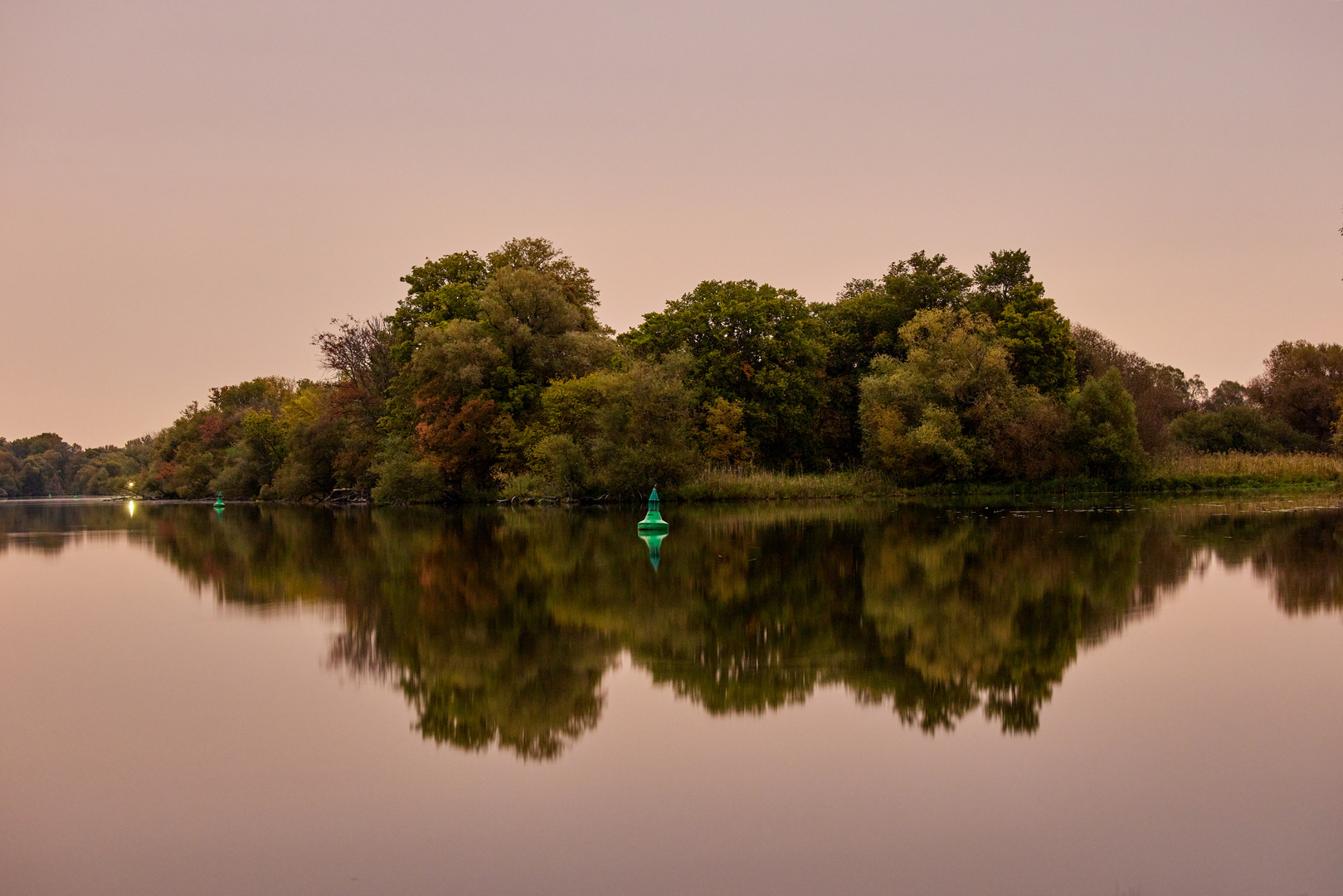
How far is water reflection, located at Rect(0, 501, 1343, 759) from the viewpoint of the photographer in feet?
27.7

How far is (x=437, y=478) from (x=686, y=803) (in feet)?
167

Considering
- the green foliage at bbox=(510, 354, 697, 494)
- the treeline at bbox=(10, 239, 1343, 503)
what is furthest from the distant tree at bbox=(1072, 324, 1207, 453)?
the green foliage at bbox=(510, 354, 697, 494)

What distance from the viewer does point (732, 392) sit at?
5150 centimetres

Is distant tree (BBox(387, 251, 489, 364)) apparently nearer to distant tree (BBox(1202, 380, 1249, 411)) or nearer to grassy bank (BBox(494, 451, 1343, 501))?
grassy bank (BBox(494, 451, 1343, 501))

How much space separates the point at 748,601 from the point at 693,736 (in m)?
6.34

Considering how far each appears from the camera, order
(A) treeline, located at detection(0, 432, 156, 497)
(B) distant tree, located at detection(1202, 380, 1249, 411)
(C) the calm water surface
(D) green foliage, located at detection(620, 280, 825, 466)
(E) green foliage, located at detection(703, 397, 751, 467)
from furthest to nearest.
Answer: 1. (A) treeline, located at detection(0, 432, 156, 497)
2. (B) distant tree, located at detection(1202, 380, 1249, 411)
3. (D) green foliage, located at detection(620, 280, 825, 466)
4. (E) green foliage, located at detection(703, 397, 751, 467)
5. (C) the calm water surface

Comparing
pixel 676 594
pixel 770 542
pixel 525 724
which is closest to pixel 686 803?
pixel 525 724

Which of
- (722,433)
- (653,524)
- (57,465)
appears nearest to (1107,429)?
(722,433)

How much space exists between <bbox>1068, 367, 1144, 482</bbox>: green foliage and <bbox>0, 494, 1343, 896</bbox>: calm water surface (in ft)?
98.2

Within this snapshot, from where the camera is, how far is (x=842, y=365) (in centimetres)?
6003

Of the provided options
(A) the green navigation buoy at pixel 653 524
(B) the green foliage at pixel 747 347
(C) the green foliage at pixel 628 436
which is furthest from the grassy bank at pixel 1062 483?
(A) the green navigation buoy at pixel 653 524

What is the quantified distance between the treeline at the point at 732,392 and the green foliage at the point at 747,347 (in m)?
0.11

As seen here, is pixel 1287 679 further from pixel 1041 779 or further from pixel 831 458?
pixel 831 458

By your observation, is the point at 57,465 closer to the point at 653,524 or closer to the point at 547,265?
the point at 547,265
